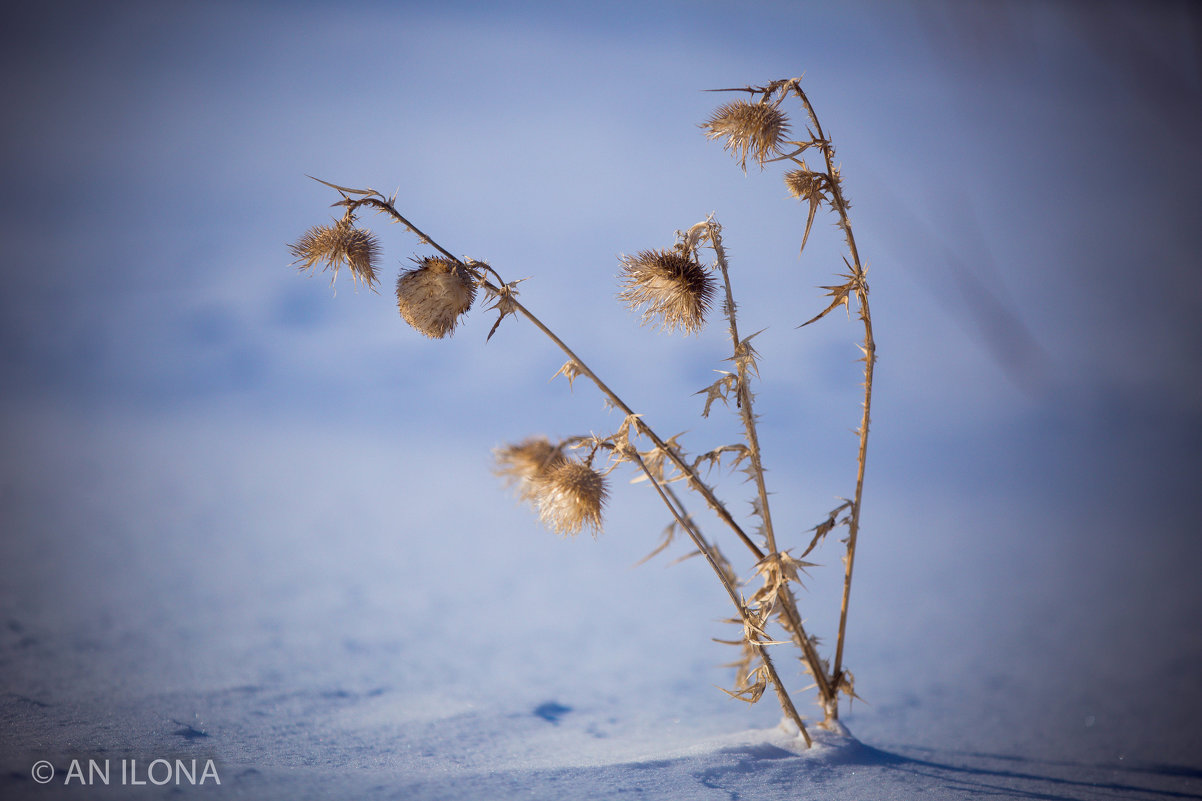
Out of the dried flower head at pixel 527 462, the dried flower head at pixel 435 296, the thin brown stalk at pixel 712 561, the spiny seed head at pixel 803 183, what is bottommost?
the thin brown stalk at pixel 712 561

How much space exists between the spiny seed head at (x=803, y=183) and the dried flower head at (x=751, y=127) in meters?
0.09

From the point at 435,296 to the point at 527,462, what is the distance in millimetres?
421

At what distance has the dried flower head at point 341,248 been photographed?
6.02 feet

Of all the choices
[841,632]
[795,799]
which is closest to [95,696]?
[795,799]

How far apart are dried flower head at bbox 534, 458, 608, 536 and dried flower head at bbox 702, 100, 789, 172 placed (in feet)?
2.71

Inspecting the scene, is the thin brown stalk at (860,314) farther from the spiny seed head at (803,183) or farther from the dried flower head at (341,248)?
the dried flower head at (341,248)

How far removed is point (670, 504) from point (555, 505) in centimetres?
29

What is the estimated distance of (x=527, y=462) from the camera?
1.87 meters

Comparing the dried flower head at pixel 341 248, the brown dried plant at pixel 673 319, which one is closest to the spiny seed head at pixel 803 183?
the brown dried plant at pixel 673 319

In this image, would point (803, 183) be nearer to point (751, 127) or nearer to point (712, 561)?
point (751, 127)

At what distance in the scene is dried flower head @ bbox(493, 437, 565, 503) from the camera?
1.86 metres

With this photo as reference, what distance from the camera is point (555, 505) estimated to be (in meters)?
1.82

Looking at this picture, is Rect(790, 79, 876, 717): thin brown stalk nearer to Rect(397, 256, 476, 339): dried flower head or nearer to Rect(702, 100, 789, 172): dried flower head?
Rect(702, 100, 789, 172): dried flower head

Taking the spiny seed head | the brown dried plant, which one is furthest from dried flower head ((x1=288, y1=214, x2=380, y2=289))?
the spiny seed head
